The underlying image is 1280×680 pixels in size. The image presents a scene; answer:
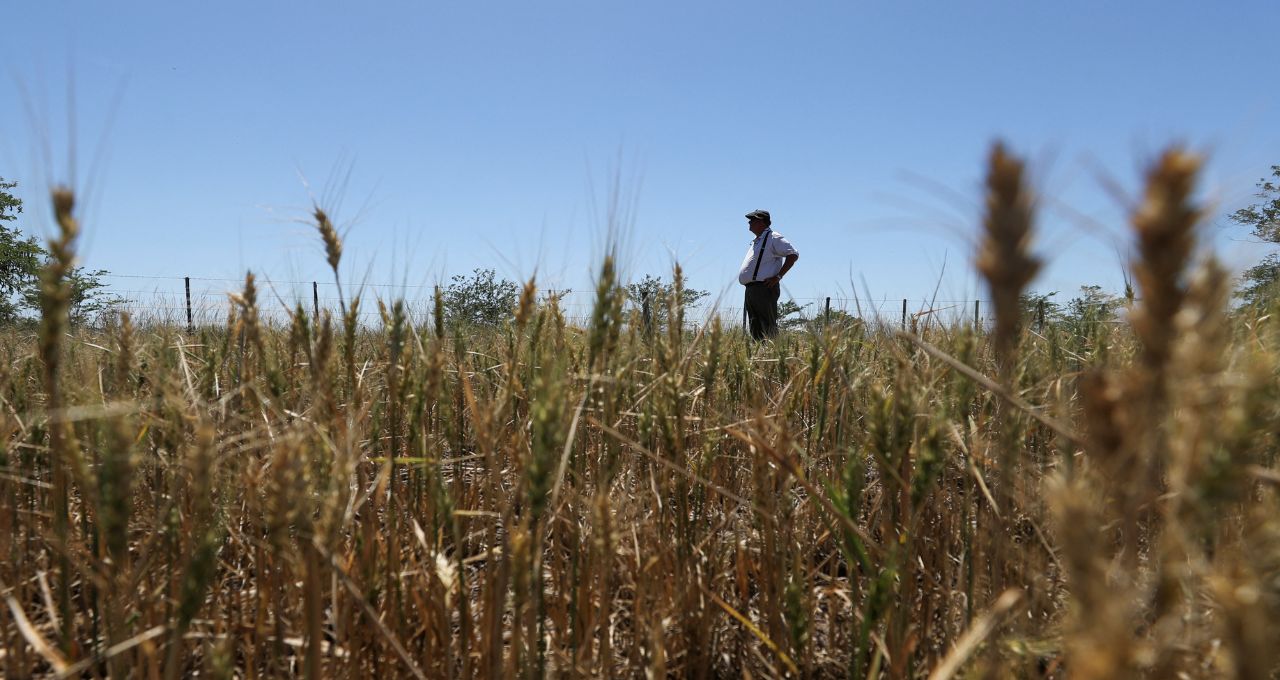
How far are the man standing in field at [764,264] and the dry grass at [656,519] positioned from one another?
4869 millimetres

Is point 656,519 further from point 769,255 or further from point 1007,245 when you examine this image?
point 769,255

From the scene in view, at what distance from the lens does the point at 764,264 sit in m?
7.46

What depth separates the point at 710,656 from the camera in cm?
165

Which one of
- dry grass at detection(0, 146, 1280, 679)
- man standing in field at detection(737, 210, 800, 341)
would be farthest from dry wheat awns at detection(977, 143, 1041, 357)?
man standing in field at detection(737, 210, 800, 341)

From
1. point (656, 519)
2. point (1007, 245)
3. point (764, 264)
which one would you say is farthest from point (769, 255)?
point (1007, 245)

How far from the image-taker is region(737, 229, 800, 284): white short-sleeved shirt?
24.2 ft

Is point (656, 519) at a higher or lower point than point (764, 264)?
lower

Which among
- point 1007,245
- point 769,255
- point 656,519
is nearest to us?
point 1007,245

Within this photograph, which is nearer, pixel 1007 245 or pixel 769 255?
pixel 1007 245

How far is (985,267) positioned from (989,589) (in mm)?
1346

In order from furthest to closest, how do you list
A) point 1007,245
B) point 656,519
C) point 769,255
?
point 769,255 → point 656,519 → point 1007,245

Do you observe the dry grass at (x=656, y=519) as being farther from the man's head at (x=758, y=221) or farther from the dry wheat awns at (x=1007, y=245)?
the man's head at (x=758, y=221)

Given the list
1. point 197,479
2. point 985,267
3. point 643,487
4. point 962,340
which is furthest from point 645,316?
point 985,267

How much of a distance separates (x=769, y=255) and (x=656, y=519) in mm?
5771
